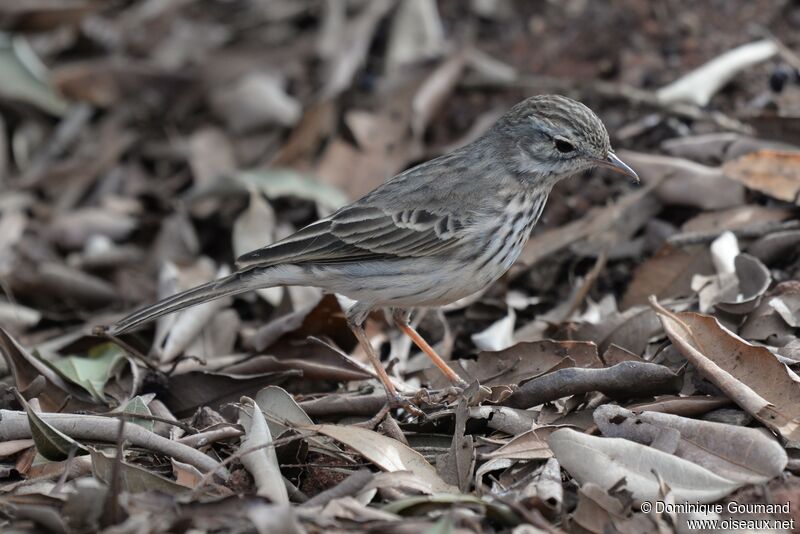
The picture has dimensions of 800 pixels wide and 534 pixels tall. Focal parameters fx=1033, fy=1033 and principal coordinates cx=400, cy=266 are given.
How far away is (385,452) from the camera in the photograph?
16.9 ft

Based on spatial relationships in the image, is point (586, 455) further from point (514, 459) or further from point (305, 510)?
point (305, 510)

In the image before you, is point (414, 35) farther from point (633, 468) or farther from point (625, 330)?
point (633, 468)

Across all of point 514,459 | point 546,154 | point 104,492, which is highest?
point 546,154

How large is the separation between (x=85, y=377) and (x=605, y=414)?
3.15 m

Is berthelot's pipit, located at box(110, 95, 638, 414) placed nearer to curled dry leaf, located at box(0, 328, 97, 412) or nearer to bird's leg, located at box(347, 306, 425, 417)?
bird's leg, located at box(347, 306, 425, 417)

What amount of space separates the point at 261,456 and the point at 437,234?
1906mm

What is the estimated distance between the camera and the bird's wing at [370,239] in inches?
245

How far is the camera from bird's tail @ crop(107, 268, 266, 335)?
6216 millimetres

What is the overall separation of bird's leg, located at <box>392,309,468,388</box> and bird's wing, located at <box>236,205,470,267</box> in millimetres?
586

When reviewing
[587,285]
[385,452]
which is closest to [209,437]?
[385,452]

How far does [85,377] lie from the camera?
628 cm

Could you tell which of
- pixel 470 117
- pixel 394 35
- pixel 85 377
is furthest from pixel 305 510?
pixel 394 35

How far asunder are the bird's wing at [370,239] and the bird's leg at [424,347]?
586 millimetres

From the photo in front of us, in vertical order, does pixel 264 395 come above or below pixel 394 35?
below
